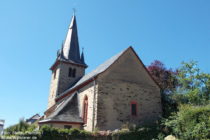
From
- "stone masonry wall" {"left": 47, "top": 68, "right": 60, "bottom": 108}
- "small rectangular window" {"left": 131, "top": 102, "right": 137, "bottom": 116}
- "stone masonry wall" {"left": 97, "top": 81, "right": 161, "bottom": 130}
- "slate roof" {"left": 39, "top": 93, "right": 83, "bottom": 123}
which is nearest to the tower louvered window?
"stone masonry wall" {"left": 47, "top": 68, "right": 60, "bottom": 108}

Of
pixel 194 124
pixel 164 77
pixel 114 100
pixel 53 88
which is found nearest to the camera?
pixel 194 124

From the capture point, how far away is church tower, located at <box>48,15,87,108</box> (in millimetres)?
28969

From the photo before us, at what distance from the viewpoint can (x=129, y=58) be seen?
65.2 ft

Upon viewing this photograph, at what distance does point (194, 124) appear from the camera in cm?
1214

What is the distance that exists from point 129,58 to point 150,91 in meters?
3.88

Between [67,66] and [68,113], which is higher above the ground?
[67,66]

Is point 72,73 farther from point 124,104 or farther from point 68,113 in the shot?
point 124,104

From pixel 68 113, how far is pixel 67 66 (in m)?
12.6

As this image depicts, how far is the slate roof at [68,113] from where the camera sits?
1704cm

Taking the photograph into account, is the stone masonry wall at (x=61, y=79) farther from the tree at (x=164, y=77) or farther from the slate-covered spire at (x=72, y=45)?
the tree at (x=164, y=77)

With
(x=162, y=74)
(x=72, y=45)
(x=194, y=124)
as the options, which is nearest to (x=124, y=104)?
(x=194, y=124)

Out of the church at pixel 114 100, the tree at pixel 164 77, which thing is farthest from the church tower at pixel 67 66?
the tree at pixel 164 77

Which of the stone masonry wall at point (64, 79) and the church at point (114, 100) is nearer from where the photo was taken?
the church at point (114, 100)

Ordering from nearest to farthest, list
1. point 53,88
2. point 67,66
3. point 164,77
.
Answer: point 164,77, point 67,66, point 53,88
